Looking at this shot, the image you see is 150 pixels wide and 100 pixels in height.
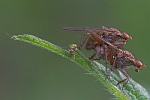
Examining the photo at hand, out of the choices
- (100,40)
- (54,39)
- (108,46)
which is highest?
(54,39)

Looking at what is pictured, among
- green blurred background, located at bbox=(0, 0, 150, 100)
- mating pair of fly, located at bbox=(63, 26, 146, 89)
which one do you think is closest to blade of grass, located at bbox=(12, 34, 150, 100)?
mating pair of fly, located at bbox=(63, 26, 146, 89)

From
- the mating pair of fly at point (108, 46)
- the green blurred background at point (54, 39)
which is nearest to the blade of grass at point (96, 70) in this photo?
the mating pair of fly at point (108, 46)

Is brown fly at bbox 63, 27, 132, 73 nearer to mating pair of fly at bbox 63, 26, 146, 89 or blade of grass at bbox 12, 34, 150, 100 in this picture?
mating pair of fly at bbox 63, 26, 146, 89

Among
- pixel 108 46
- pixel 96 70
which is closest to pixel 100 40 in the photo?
pixel 108 46

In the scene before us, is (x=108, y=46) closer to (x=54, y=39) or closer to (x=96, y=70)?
(x=96, y=70)

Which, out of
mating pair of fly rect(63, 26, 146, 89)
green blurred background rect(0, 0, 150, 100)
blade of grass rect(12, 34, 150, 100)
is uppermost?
green blurred background rect(0, 0, 150, 100)

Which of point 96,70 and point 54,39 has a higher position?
point 54,39
